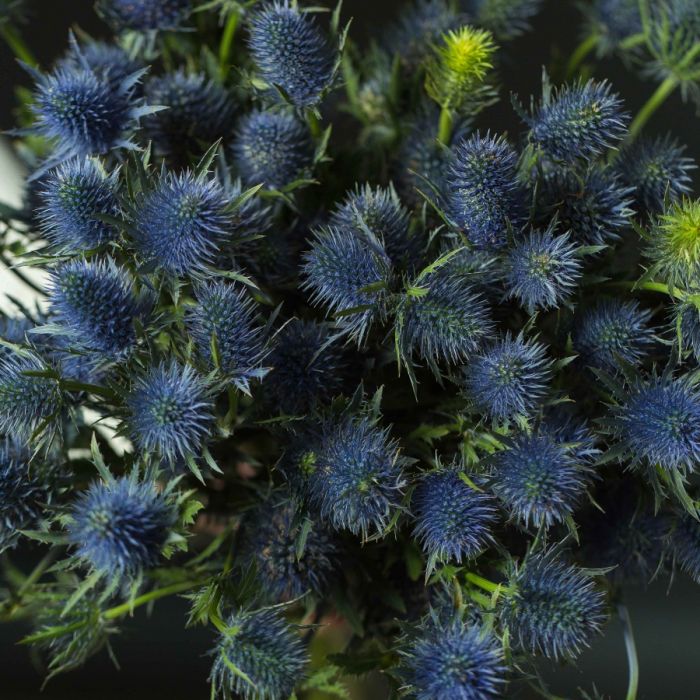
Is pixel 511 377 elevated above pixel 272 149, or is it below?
below

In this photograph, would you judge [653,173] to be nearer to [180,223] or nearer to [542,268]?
[542,268]

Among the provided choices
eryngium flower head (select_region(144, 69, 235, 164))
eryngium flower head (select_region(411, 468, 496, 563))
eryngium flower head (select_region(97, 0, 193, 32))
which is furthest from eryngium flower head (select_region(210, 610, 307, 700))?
eryngium flower head (select_region(97, 0, 193, 32))

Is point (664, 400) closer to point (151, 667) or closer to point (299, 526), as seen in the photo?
point (299, 526)

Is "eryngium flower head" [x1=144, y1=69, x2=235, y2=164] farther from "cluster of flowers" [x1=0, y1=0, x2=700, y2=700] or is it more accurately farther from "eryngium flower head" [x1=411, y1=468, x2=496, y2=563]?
"eryngium flower head" [x1=411, y1=468, x2=496, y2=563]

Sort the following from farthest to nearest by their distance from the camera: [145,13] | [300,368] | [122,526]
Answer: [145,13] < [300,368] < [122,526]

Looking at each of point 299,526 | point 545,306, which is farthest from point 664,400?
point 299,526

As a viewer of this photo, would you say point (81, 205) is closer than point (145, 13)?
Yes

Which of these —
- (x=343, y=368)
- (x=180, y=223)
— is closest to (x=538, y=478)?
(x=343, y=368)

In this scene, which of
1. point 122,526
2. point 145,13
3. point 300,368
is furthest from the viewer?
point 145,13

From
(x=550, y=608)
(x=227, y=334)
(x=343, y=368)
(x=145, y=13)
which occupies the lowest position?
(x=550, y=608)

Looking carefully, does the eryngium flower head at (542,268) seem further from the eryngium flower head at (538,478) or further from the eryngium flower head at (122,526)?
the eryngium flower head at (122,526)
